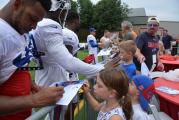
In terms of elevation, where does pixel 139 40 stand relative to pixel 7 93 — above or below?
below

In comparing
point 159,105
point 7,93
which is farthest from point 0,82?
point 159,105

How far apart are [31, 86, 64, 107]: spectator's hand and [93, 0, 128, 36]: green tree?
160ft

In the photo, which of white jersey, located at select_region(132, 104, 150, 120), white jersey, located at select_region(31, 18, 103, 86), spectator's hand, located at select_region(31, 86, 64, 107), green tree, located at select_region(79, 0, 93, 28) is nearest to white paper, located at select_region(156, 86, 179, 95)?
white jersey, located at select_region(132, 104, 150, 120)

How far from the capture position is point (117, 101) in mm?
2773

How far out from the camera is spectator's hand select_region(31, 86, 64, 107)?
6.51ft

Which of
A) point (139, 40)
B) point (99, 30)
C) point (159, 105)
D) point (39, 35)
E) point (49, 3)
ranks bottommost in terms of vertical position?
point (99, 30)

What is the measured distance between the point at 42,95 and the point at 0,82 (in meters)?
0.26

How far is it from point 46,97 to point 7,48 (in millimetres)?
375

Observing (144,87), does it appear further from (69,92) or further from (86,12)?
(86,12)

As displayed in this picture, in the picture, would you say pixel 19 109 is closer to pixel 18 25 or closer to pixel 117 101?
pixel 18 25

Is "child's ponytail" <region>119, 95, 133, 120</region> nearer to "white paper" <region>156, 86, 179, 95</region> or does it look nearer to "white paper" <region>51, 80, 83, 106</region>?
"white paper" <region>51, 80, 83, 106</region>

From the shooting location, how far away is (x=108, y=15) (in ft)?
177

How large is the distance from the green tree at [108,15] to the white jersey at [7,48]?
1928 inches

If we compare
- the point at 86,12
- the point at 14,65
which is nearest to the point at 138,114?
the point at 14,65
